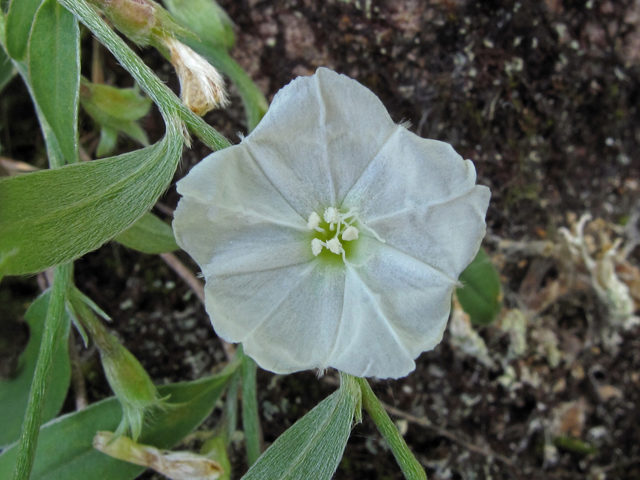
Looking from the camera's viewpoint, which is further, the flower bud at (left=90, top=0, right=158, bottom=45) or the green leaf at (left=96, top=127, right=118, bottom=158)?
the green leaf at (left=96, top=127, right=118, bottom=158)

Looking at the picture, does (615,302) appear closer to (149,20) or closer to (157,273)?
(157,273)

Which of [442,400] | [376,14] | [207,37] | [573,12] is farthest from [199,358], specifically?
[573,12]

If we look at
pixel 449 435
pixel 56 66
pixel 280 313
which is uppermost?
pixel 56 66

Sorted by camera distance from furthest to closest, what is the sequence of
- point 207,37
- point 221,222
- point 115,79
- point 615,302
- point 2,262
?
1. point 615,302
2. point 115,79
3. point 207,37
4. point 221,222
5. point 2,262

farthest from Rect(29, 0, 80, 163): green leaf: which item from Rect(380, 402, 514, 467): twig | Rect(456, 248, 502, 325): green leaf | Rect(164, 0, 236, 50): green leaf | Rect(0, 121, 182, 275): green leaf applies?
Rect(380, 402, 514, 467): twig

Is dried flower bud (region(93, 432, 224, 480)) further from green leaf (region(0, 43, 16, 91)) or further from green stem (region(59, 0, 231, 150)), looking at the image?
green leaf (region(0, 43, 16, 91))

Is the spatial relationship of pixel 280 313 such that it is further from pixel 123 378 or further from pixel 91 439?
pixel 91 439

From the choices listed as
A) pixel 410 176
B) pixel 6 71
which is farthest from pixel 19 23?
pixel 410 176
